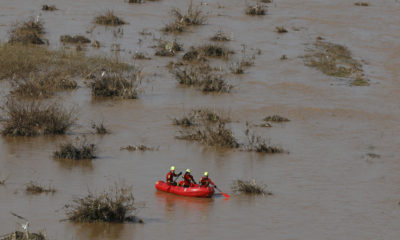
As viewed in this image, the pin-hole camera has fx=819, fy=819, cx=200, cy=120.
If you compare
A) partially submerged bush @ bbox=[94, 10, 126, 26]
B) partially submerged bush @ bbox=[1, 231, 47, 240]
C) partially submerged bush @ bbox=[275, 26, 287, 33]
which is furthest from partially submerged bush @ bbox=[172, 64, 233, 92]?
partially submerged bush @ bbox=[1, 231, 47, 240]

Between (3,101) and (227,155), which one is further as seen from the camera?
(3,101)

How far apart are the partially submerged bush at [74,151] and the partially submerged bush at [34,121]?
4.05 ft

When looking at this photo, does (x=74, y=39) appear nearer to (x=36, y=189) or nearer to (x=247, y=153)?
(x=247, y=153)

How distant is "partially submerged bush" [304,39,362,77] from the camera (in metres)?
21.3

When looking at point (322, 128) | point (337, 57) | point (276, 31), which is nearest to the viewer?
point (322, 128)

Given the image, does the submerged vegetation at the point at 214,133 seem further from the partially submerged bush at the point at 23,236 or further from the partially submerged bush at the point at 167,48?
the partially submerged bush at the point at 23,236

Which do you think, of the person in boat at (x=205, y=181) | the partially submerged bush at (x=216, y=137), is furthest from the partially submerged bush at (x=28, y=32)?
the person in boat at (x=205, y=181)

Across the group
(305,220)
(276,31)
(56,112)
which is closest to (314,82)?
(276,31)

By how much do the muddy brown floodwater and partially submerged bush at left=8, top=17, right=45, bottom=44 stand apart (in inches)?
13.3

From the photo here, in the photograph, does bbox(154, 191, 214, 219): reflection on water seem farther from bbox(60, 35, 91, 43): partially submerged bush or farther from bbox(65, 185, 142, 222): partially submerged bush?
bbox(60, 35, 91, 43): partially submerged bush

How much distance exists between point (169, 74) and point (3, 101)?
466 centimetres

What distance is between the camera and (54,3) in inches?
1070

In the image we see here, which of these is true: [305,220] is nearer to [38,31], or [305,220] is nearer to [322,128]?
[322,128]

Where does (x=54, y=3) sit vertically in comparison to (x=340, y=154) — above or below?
above
